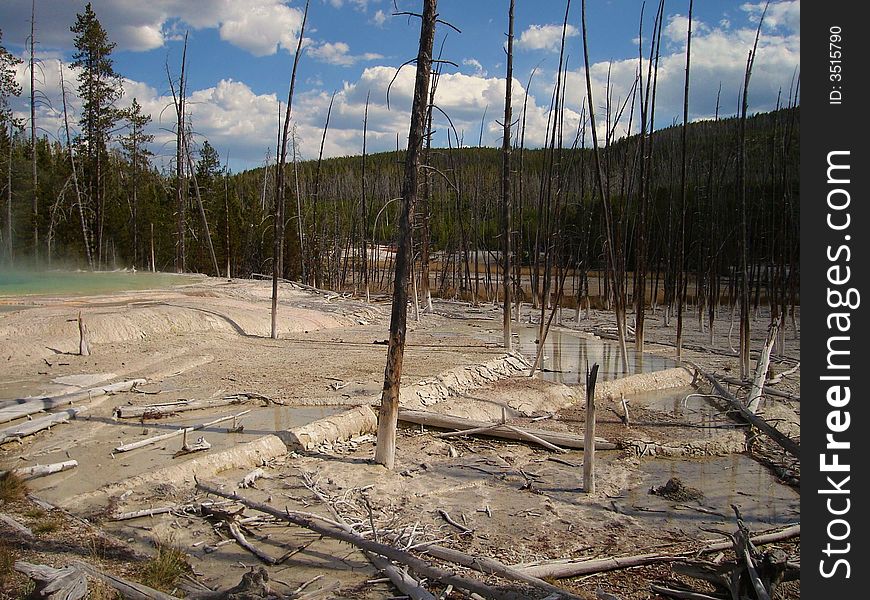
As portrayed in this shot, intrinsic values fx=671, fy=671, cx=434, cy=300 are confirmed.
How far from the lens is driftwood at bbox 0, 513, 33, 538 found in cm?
543

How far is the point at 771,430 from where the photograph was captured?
7.30 meters

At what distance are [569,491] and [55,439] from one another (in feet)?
19.8

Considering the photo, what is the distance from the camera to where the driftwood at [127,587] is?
→ 14.1 ft

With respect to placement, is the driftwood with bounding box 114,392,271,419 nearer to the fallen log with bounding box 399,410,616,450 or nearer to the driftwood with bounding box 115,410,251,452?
the driftwood with bounding box 115,410,251,452

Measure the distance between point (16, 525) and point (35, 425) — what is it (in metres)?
2.87

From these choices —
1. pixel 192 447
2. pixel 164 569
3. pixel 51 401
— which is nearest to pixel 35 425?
pixel 51 401

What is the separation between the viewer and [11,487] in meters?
6.35

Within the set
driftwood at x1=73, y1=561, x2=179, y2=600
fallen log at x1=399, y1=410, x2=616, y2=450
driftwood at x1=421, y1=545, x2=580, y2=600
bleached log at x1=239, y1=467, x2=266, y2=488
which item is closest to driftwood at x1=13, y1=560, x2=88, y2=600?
driftwood at x1=73, y1=561, x2=179, y2=600

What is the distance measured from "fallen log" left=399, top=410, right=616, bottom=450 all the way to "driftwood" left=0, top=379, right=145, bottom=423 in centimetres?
425

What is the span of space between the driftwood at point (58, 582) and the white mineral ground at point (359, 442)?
3.83ft

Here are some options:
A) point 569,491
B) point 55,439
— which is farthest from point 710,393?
point 55,439

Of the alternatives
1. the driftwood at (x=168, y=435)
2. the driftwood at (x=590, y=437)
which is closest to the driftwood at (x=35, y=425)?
the driftwood at (x=168, y=435)

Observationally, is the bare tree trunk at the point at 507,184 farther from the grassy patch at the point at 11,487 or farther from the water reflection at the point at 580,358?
the grassy patch at the point at 11,487

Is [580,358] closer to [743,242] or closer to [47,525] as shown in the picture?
[743,242]
